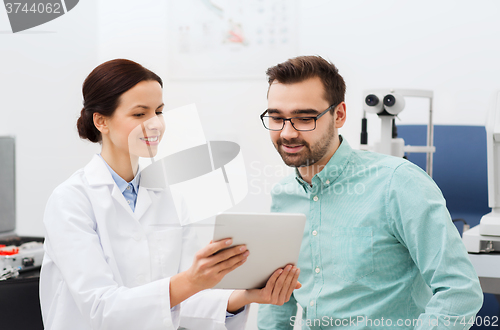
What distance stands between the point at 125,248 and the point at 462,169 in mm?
1723

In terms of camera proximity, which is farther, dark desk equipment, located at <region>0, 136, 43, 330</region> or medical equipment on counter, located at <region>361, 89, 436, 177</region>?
medical equipment on counter, located at <region>361, 89, 436, 177</region>

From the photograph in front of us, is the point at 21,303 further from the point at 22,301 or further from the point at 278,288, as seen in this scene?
the point at 278,288

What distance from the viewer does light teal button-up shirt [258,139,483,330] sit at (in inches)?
39.9

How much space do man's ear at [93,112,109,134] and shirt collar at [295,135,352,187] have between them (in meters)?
0.56

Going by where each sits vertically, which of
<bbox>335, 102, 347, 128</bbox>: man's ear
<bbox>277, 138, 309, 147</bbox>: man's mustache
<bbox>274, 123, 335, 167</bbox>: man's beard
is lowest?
<bbox>274, 123, 335, 167</bbox>: man's beard

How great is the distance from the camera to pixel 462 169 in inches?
87.5

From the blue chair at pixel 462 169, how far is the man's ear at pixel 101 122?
1.58m

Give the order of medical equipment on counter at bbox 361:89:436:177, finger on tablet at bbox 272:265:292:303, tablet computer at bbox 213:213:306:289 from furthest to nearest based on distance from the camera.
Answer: medical equipment on counter at bbox 361:89:436:177 → finger on tablet at bbox 272:265:292:303 → tablet computer at bbox 213:213:306:289

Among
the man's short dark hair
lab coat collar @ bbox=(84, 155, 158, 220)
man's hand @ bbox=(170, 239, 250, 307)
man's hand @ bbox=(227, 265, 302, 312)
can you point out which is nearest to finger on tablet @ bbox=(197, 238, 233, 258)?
man's hand @ bbox=(170, 239, 250, 307)

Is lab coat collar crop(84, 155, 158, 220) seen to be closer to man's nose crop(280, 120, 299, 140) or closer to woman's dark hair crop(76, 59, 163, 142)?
woman's dark hair crop(76, 59, 163, 142)

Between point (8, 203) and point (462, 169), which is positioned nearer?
point (8, 203)

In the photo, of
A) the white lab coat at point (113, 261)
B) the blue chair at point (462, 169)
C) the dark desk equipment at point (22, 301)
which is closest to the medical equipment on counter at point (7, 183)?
the dark desk equipment at point (22, 301)

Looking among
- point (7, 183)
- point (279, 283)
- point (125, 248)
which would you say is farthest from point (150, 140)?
point (7, 183)

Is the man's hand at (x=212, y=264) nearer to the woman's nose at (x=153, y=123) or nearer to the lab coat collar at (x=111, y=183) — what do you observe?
the lab coat collar at (x=111, y=183)
